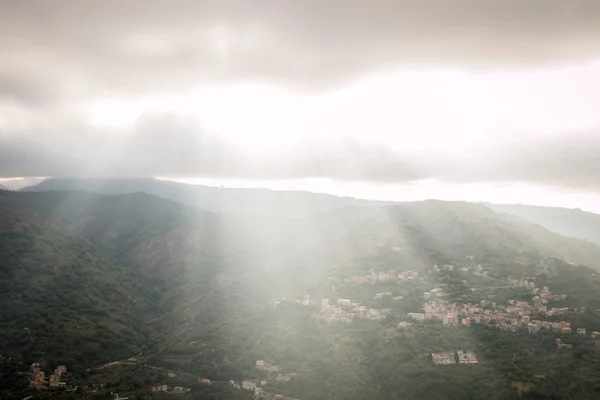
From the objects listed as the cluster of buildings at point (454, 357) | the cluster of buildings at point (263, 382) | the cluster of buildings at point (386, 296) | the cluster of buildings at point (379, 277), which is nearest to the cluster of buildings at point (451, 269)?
the cluster of buildings at point (379, 277)

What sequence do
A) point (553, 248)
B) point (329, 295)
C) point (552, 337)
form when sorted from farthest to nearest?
1. point (553, 248)
2. point (329, 295)
3. point (552, 337)

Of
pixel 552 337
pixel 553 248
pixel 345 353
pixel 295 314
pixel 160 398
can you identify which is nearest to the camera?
pixel 160 398

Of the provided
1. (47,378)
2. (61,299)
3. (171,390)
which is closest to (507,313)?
(171,390)

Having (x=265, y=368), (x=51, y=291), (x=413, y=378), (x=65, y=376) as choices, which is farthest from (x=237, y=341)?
(x=51, y=291)

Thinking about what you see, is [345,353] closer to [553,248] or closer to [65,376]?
[65,376]

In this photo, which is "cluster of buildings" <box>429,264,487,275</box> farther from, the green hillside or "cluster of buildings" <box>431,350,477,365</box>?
the green hillside

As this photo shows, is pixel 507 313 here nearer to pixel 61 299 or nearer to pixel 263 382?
pixel 263 382

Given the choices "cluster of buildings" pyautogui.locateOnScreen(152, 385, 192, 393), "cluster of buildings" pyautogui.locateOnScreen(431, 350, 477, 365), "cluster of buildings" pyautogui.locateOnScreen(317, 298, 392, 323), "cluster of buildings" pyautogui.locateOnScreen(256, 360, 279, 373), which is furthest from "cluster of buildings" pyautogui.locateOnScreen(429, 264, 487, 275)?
"cluster of buildings" pyautogui.locateOnScreen(152, 385, 192, 393)

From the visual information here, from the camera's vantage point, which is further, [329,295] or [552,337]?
[329,295]
